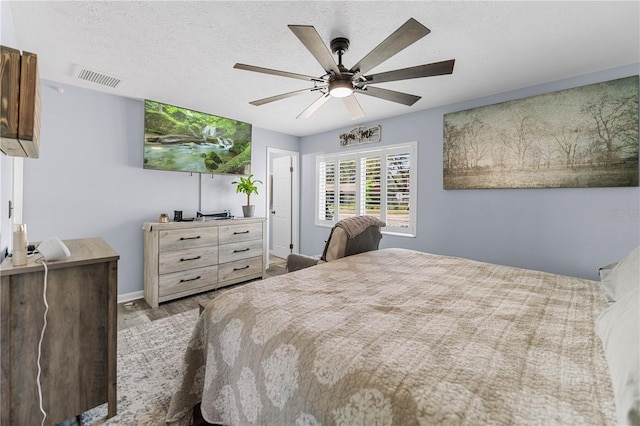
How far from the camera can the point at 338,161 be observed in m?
4.78

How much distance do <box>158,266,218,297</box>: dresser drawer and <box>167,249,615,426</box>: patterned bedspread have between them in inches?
82.4

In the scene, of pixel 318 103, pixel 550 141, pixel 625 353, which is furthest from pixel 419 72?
pixel 550 141

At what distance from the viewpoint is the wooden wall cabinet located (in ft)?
3.47

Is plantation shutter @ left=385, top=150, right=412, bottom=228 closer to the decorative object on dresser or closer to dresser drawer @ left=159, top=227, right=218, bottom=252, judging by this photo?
dresser drawer @ left=159, top=227, right=218, bottom=252

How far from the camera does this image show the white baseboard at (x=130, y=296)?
3.29 m

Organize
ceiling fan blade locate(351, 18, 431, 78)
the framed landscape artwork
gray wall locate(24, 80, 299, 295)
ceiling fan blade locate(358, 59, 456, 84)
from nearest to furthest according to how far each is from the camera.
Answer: ceiling fan blade locate(351, 18, 431, 78), ceiling fan blade locate(358, 59, 456, 84), the framed landscape artwork, gray wall locate(24, 80, 299, 295)

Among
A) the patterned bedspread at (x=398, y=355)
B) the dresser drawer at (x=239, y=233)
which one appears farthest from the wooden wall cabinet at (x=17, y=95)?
the dresser drawer at (x=239, y=233)

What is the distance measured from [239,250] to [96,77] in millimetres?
2531

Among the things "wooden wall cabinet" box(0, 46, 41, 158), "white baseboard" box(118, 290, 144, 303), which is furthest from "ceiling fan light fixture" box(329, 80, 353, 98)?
"white baseboard" box(118, 290, 144, 303)

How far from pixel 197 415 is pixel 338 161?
4.01 m

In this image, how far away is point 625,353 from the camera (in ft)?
2.26

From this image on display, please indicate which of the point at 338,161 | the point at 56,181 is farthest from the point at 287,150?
the point at 56,181

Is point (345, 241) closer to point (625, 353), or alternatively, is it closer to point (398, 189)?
point (398, 189)

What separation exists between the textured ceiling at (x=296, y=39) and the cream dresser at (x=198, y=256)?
1.71 m
